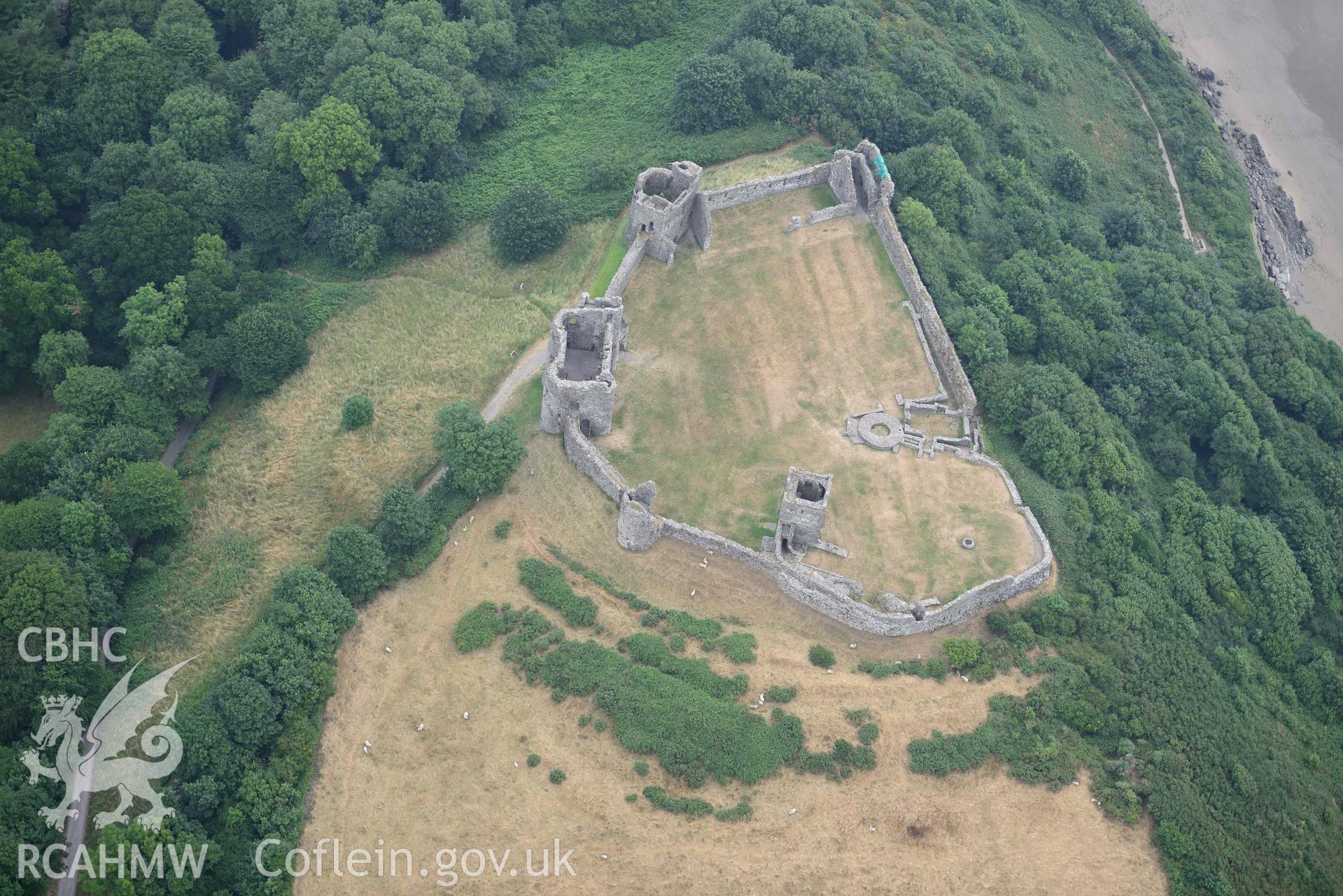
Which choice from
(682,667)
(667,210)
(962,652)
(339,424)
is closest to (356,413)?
(339,424)

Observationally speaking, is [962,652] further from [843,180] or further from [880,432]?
[843,180]

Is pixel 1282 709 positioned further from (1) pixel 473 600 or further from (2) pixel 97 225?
(2) pixel 97 225

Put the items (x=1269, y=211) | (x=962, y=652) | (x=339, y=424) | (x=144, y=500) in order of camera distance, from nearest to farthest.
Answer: (x=962, y=652)
(x=144, y=500)
(x=339, y=424)
(x=1269, y=211)

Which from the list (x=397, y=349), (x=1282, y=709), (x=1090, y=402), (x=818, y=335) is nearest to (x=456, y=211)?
(x=397, y=349)

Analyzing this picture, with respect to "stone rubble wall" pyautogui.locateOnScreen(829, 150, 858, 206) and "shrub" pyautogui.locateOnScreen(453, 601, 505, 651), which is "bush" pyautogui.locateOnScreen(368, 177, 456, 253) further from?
"shrub" pyautogui.locateOnScreen(453, 601, 505, 651)

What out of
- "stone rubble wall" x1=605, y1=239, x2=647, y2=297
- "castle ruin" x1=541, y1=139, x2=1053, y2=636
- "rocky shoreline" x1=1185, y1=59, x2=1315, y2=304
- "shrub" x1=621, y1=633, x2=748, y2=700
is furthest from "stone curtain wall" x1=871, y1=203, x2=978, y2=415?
"rocky shoreline" x1=1185, y1=59, x2=1315, y2=304

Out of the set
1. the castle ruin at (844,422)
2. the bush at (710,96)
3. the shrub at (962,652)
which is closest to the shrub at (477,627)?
the castle ruin at (844,422)
